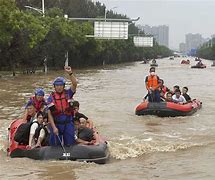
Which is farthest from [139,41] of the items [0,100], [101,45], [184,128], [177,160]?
[177,160]

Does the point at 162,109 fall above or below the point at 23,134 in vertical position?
below

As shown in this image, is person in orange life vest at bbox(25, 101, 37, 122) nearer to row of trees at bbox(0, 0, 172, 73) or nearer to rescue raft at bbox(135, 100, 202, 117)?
rescue raft at bbox(135, 100, 202, 117)

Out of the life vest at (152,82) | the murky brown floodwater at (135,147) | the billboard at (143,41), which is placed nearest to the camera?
the murky brown floodwater at (135,147)

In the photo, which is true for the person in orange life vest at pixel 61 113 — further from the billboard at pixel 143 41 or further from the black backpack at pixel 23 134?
the billboard at pixel 143 41

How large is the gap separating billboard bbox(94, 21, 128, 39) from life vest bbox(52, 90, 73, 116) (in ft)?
126

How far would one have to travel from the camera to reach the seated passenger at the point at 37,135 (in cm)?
1020

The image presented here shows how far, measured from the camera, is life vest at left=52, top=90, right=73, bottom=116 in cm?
934

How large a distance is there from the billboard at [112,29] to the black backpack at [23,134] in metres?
37.7

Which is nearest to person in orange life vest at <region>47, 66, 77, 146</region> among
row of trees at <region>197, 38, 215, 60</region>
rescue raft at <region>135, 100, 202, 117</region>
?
rescue raft at <region>135, 100, 202, 117</region>

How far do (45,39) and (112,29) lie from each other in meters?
6.48

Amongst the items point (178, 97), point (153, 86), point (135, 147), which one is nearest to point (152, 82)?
point (153, 86)

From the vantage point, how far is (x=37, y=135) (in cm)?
1033

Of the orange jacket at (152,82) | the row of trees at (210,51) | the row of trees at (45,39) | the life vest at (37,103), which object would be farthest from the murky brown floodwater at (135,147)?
the row of trees at (210,51)

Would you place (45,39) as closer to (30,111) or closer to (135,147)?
(135,147)
